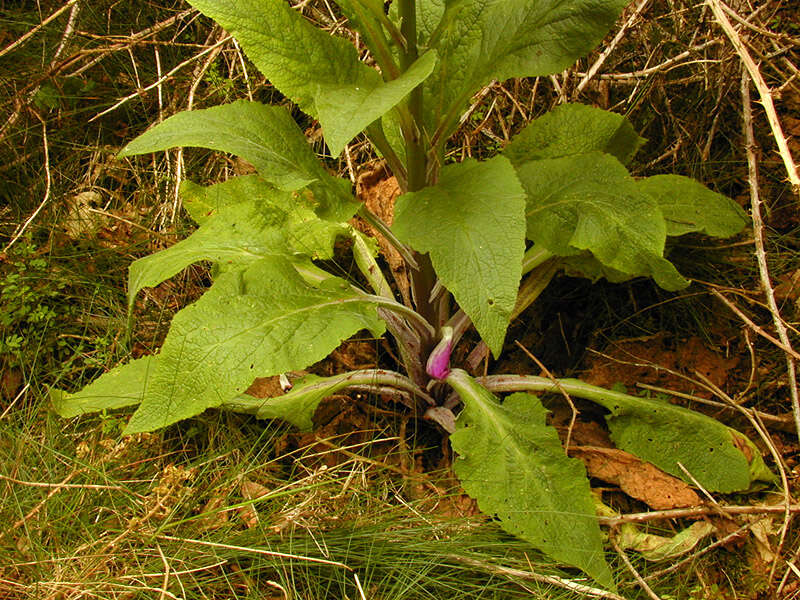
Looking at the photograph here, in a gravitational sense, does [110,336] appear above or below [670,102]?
below

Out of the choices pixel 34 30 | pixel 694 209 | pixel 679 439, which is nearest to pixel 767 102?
pixel 694 209

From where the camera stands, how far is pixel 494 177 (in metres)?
1.45

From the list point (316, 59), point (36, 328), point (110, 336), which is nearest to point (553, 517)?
point (316, 59)

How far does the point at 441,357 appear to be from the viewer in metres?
1.83

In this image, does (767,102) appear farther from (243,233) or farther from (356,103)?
(243,233)

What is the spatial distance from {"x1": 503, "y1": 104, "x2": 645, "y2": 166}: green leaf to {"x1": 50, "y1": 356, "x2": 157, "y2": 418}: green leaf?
3.72 ft

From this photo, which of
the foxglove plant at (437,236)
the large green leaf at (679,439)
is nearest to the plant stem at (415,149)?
the foxglove plant at (437,236)

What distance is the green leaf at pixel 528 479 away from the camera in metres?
1.51

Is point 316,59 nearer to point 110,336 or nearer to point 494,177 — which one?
point 494,177

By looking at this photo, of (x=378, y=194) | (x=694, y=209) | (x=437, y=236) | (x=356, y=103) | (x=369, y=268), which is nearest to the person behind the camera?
(x=356, y=103)

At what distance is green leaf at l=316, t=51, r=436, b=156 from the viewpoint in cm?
Result: 116

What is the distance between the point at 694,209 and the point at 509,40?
71 cm

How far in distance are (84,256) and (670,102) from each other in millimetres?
2027

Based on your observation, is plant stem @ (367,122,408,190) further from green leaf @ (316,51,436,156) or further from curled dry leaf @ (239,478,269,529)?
curled dry leaf @ (239,478,269,529)
